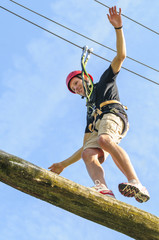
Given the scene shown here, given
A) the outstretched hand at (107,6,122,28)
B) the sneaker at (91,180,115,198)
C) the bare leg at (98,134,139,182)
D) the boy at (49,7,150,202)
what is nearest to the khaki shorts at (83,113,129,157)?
the boy at (49,7,150,202)

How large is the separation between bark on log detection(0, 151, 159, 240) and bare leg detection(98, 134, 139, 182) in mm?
733

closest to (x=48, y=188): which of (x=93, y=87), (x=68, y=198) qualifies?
(x=68, y=198)

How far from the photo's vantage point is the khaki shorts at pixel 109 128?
516cm

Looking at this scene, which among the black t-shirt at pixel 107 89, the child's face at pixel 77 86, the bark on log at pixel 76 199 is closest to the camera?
the bark on log at pixel 76 199

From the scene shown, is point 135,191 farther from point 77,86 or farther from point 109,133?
point 77,86

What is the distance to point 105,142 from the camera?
5.01 metres

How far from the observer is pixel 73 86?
20.1ft

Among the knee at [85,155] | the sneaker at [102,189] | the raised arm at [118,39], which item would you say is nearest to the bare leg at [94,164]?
the knee at [85,155]

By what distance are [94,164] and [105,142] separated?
0.35 metres

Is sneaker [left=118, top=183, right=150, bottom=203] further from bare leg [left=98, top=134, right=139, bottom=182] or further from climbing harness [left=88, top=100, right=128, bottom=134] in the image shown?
climbing harness [left=88, top=100, right=128, bottom=134]

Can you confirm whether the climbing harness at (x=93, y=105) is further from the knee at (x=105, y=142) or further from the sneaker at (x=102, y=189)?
the sneaker at (x=102, y=189)

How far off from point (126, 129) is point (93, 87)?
30.0 inches

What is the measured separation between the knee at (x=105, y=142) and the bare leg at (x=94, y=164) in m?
0.27

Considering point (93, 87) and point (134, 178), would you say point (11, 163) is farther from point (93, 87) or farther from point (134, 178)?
point (93, 87)
